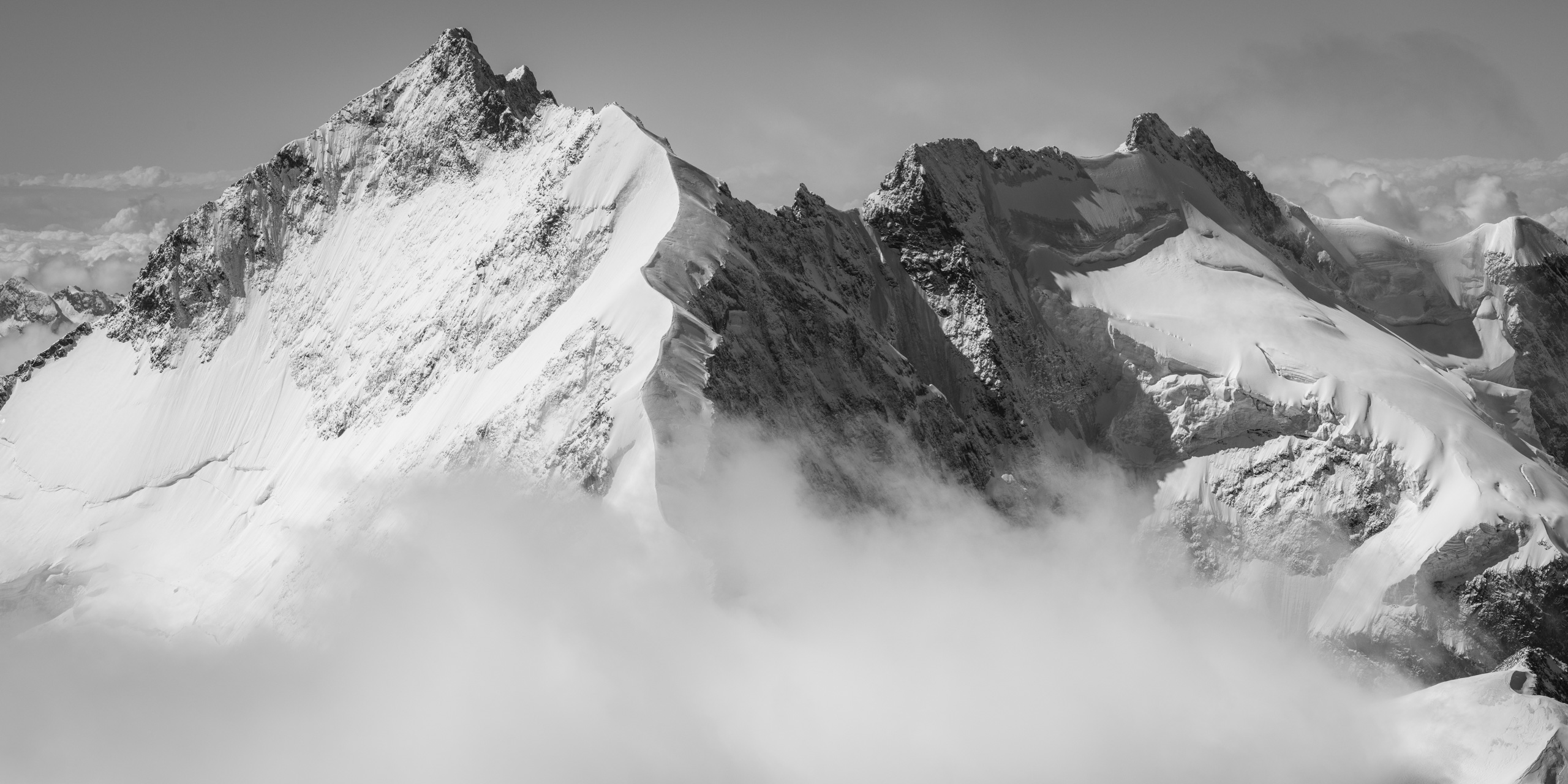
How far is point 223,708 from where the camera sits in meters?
118

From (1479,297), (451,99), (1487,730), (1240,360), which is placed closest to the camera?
(1487,730)

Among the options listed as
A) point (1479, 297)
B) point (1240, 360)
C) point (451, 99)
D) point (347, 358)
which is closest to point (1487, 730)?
point (1240, 360)

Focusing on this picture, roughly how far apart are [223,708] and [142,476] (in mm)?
62362

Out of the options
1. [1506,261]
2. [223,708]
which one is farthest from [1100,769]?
[1506,261]

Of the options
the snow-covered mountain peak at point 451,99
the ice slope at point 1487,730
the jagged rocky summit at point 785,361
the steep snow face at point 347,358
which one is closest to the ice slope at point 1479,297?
the jagged rocky summit at point 785,361

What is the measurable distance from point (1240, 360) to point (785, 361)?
53.3m

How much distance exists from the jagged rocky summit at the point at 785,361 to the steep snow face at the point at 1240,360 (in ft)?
1.30

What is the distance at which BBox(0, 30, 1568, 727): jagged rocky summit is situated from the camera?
12712 cm

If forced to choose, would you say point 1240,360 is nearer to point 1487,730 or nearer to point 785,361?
point 1487,730

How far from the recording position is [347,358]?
159 m

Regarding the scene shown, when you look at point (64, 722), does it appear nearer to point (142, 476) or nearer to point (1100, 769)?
point (142, 476)

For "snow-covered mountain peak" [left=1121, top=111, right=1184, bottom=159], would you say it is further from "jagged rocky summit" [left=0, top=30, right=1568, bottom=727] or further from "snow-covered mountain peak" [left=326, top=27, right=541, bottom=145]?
"snow-covered mountain peak" [left=326, top=27, right=541, bottom=145]

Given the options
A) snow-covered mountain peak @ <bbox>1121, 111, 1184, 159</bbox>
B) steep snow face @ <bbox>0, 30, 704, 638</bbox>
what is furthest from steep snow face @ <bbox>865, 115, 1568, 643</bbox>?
steep snow face @ <bbox>0, 30, 704, 638</bbox>

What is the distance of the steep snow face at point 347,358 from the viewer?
12225 cm
